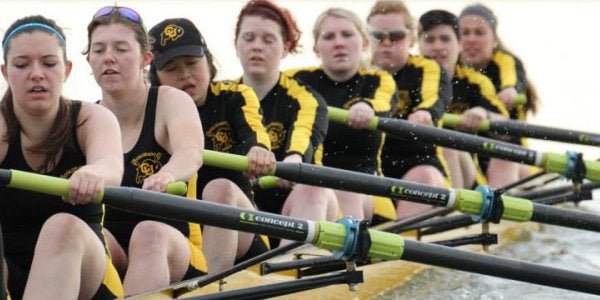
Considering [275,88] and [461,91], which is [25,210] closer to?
[275,88]

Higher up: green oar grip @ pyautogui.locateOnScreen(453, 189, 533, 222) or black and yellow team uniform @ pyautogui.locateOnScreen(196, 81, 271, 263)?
black and yellow team uniform @ pyautogui.locateOnScreen(196, 81, 271, 263)

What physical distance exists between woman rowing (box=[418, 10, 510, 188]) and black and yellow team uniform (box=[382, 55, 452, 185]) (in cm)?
28

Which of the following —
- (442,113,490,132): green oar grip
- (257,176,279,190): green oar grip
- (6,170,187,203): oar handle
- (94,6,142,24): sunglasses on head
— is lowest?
(257,176,279,190): green oar grip

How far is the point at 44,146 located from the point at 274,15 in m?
2.03

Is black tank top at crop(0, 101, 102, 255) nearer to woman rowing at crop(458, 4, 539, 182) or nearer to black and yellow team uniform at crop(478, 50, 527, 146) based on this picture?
woman rowing at crop(458, 4, 539, 182)

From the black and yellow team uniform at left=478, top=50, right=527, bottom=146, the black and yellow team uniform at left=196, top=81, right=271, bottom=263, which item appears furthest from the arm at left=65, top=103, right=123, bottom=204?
the black and yellow team uniform at left=478, top=50, right=527, bottom=146

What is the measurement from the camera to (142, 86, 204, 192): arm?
13.8ft

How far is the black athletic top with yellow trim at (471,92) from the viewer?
311 inches

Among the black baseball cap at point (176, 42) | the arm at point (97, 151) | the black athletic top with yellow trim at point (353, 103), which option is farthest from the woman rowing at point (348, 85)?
the arm at point (97, 151)

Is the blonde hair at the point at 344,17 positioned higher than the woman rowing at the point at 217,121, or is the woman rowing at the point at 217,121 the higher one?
the blonde hair at the point at 344,17

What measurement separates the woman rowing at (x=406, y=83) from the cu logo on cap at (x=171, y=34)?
214 cm

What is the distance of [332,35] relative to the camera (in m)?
6.26

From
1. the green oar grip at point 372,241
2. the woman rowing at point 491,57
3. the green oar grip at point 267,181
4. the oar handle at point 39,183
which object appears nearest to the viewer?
the oar handle at point 39,183

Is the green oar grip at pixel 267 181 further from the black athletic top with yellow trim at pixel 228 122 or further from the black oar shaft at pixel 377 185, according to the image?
the black oar shaft at pixel 377 185
